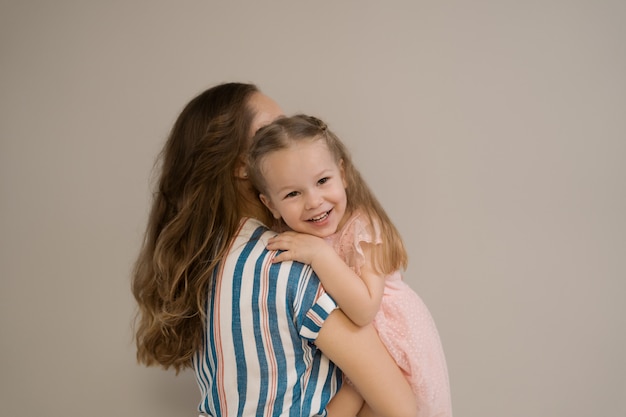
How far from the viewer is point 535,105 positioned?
8.73 ft

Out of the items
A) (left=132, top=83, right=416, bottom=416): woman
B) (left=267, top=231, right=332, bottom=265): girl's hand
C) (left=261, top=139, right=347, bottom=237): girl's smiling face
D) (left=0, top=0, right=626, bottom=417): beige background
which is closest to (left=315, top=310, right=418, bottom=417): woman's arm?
(left=132, top=83, right=416, bottom=416): woman

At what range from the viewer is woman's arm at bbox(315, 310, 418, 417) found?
5.22 ft

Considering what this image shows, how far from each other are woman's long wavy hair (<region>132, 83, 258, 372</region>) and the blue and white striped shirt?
73mm

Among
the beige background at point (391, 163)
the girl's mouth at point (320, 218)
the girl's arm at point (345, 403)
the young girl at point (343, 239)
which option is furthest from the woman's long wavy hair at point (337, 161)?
the beige background at point (391, 163)

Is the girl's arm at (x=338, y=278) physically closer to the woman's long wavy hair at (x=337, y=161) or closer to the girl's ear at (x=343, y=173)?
the woman's long wavy hair at (x=337, y=161)

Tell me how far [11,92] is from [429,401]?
195cm

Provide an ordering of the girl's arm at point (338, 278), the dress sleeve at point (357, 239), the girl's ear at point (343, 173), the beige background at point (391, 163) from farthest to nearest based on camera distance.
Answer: the beige background at point (391, 163), the girl's ear at point (343, 173), the dress sleeve at point (357, 239), the girl's arm at point (338, 278)

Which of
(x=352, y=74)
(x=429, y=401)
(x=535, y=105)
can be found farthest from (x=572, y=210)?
(x=429, y=401)

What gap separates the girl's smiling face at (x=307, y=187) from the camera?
5.45ft

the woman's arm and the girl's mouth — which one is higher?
the girl's mouth

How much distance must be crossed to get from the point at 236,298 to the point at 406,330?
0.47m

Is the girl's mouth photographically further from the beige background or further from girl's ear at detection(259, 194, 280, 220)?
the beige background

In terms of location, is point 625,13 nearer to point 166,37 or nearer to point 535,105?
point 535,105

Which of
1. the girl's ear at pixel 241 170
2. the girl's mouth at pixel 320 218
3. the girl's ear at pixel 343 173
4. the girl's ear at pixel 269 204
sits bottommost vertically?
the girl's mouth at pixel 320 218
